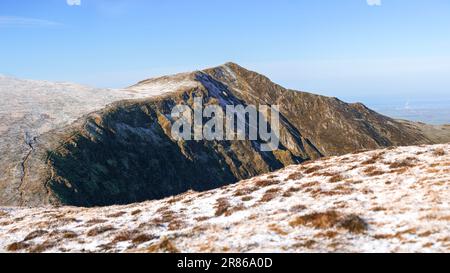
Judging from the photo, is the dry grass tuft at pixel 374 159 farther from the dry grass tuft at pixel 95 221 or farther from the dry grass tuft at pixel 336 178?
the dry grass tuft at pixel 95 221

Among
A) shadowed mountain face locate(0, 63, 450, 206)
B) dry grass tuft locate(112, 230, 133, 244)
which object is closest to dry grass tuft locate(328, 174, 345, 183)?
dry grass tuft locate(112, 230, 133, 244)

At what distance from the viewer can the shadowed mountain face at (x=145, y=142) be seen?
63.3 meters

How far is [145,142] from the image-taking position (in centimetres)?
9500

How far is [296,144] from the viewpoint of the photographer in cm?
13988

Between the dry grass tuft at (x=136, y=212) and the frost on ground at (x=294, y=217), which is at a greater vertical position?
the frost on ground at (x=294, y=217)

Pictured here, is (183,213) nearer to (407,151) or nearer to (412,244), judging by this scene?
(412,244)

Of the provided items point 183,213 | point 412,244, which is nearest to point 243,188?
point 183,213

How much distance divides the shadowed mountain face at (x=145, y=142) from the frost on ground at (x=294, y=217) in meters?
29.8

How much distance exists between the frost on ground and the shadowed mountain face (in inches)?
1171

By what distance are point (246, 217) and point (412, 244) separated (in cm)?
930

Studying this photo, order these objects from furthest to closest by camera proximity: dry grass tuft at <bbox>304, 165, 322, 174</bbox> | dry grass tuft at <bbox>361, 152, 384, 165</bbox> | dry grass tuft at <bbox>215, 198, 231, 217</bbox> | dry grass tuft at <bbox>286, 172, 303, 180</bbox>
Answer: dry grass tuft at <bbox>304, 165, 322, 174</bbox> < dry grass tuft at <bbox>286, 172, 303, 180</bbox> < dry grass tuft at <bbox>361, 152, 384, 165</bbox> < dry grass tuft at <bbox>215, 198, 231, 217</bbox>

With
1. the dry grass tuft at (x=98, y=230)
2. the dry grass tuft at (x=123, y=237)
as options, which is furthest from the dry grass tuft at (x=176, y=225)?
the dry grass tuft at (x=98, y=230)

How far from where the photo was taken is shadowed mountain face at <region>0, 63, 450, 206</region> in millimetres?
63344

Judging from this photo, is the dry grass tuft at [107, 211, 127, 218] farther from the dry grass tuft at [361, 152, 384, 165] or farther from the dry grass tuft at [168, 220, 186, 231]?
the dry grass tuft at [361, 152, 384, 165]
